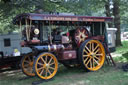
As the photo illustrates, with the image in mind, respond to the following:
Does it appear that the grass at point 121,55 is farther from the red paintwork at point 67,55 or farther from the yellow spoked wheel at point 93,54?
the red paintwork at point 67,55

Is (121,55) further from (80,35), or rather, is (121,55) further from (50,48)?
(50,48)

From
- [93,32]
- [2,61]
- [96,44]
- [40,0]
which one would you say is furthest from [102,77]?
[40,0]

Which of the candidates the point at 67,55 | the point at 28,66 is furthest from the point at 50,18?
the point at 28,66

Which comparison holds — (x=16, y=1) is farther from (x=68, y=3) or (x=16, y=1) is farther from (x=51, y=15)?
(x=51, y=15)

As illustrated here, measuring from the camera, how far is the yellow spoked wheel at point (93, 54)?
6047 millimetres

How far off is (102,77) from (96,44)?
167cm

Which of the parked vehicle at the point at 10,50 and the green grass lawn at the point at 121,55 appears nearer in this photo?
the green grass lawn at the point at 121,55

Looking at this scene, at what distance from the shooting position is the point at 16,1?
900 cm

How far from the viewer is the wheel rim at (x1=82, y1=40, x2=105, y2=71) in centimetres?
612

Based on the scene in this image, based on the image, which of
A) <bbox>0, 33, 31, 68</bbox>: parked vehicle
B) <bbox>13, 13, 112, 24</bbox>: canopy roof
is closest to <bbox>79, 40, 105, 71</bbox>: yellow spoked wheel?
<bbox>13, 13, 112, 24</bbox>: canopy roof

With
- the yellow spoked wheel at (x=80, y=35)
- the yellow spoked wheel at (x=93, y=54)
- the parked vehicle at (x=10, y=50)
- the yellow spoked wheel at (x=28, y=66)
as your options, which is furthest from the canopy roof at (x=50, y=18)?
the parked vehicle at (x=10, y=50)

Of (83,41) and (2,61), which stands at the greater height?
(83,41)

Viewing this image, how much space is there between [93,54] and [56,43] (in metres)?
1.50

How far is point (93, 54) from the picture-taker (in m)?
6.21
